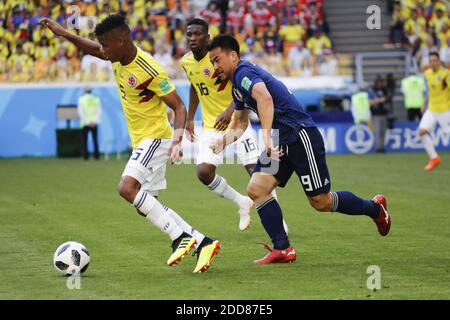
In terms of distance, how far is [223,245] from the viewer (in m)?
11.3

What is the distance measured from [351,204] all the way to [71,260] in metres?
2.93

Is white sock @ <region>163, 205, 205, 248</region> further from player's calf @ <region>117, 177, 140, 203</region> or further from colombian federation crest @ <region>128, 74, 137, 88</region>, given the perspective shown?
colombian federation crest @ <region>128, 74, 137, 88</region>

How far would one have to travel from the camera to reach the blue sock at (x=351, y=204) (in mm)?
10029

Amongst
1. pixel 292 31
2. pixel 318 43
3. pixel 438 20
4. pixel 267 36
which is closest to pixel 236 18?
pixel 267 36

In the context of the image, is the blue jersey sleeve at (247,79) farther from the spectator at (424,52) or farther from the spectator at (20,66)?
the spectator at (424,52)

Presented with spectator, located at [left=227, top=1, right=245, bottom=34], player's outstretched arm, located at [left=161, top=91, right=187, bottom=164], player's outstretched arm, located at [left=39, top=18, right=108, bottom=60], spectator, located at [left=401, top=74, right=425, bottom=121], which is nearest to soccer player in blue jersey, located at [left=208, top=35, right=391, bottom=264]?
player's outstretched arm, located at [left=161, top=91, right=187, bottom=164]

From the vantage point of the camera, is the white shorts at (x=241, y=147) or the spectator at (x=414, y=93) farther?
the spectator at (x=414, y=93)

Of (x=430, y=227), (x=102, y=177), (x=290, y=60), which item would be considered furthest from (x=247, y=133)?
(x=290, y=60)

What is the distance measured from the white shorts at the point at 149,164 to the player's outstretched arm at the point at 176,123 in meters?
0.41

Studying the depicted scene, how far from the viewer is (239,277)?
893cm

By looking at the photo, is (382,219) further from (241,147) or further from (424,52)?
(424,52)

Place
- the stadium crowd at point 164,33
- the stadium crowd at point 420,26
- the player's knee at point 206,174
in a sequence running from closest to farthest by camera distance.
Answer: the player's knee at point 206,174, the stadium crowd at point 164,33, the stadium crowd at point 420,26

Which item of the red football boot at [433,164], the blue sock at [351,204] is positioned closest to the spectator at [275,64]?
the red football boot at [433,164]
